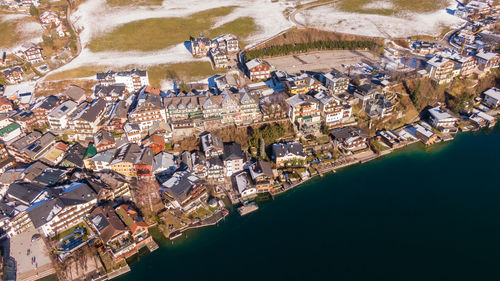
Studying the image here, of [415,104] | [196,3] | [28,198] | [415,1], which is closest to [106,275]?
[28,198]

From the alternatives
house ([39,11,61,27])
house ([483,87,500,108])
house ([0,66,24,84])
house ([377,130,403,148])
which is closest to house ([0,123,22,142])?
house ([0,66,24,84])

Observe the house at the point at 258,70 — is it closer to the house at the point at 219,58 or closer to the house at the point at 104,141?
the house at the point at 219,58

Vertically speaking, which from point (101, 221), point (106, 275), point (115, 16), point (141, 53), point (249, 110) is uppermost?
point (115, 16)

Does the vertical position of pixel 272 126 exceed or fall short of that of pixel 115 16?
it falls short

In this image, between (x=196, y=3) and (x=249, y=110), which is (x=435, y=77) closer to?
(x=249, y=110)

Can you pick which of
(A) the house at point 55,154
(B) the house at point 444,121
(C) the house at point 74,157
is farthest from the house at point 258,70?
(A) the house at point 55,154

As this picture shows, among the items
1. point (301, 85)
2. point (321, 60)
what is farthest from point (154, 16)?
point (301, 85)

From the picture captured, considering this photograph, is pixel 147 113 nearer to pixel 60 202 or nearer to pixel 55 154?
pixel 55 154
